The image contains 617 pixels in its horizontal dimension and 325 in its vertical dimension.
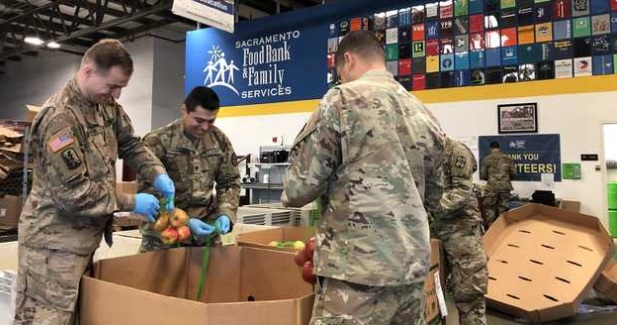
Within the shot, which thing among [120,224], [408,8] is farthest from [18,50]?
[408,8]

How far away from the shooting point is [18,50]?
13.4 meters

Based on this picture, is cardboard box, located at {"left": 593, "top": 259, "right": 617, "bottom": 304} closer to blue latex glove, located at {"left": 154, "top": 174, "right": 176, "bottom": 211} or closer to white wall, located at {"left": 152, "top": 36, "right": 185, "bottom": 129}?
blue latex glove, located at {"left": 154, "top": 174, "right": 176, "bottom": 211}

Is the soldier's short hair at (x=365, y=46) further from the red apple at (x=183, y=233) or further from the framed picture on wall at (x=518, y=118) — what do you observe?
the framed picture on wall at (x=518, y=118)

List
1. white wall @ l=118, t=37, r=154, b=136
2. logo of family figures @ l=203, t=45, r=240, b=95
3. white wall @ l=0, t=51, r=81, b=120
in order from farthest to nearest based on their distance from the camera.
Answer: white wall @ l=0, t=51, r=81, b=120, white wall @ l=118, t=37, r=154, b=136, logo of family figures @ l=203, t=45, r=240, b=95

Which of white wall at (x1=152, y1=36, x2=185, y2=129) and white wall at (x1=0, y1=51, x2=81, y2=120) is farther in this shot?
white wall at (x1=0, y1=51, x2=81, y2=120)

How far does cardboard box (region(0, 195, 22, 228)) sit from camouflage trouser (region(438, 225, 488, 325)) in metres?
4.45

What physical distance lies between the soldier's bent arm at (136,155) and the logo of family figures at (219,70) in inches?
294

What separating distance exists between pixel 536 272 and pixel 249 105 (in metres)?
6.19

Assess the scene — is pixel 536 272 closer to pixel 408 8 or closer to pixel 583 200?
pixel 583 200

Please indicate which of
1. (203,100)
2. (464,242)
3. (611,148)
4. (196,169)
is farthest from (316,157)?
(611,148)

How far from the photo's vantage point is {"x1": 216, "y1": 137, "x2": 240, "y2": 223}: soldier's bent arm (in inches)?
103

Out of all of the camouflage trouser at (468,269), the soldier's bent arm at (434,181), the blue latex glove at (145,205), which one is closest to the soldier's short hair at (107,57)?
the blue latex glove at (145,205)

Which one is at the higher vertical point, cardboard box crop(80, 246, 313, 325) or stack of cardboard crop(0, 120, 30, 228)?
stack of cardboard crop(0, 120, 30, 228)

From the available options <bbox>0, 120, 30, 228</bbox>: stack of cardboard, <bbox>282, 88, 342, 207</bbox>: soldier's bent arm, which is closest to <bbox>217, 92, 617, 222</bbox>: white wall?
<bbox>0, 120, 30, 228</bbox>: stack of cardboard
